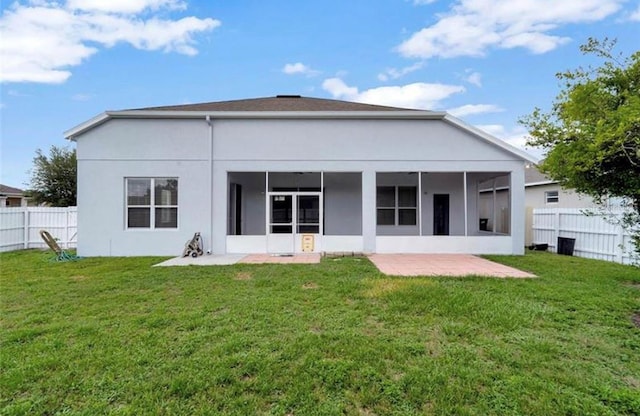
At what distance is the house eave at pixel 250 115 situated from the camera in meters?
10.5

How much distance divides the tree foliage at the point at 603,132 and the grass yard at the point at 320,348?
82.0 inches

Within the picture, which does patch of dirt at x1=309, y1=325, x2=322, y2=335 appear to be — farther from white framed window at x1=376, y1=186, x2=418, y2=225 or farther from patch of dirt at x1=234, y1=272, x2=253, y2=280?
white framed window at x1=376, y1=186, x2=418, y2=225

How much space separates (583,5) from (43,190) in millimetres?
31574

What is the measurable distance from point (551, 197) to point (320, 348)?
2117 centimetres

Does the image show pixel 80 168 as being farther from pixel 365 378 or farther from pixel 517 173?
pixel 517 173

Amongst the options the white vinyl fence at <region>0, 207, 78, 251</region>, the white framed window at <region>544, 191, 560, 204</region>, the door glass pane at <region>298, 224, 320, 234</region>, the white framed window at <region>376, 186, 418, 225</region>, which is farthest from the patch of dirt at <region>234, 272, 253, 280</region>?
the white framed window at <region>544, 191, 560, 204</region>

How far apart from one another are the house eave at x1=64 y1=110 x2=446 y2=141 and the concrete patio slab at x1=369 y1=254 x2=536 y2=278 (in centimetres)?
469

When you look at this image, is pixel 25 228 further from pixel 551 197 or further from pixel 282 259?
pixel 551 197

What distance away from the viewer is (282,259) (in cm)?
978

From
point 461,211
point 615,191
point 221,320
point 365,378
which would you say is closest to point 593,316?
point 615,191

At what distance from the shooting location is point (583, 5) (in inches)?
420

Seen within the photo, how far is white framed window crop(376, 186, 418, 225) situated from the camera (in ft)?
45.0

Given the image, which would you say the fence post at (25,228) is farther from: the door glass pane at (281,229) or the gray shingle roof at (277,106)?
the door glass pane at (281,229)

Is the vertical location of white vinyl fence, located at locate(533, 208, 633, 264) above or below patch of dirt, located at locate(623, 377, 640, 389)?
above
